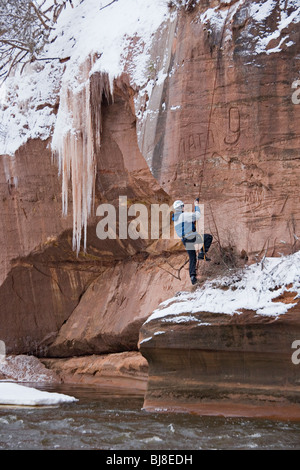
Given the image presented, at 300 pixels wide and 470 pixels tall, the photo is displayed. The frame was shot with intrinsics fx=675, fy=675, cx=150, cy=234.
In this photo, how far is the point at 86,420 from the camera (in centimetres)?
992

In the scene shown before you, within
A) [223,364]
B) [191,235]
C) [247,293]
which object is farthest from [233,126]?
[223,364]

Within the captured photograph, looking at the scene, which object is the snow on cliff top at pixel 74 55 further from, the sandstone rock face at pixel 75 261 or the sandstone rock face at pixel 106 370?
the sandstone rock face at pixel 106 370

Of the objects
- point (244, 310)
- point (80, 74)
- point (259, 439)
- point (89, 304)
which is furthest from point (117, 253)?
point (259, 439)

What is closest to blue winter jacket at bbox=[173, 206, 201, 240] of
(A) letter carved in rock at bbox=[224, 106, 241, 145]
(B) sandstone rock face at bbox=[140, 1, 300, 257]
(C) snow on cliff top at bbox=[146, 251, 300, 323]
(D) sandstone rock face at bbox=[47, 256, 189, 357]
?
(B) sandstone rock face at bbox=[140, 1, 300, 257]

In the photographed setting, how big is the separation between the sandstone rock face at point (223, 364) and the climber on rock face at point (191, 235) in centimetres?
144

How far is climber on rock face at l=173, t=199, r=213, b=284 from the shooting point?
1168 centimetres

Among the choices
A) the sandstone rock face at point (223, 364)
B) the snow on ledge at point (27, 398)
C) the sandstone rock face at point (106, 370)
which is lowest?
the sandstone rock face at point (106, 370)

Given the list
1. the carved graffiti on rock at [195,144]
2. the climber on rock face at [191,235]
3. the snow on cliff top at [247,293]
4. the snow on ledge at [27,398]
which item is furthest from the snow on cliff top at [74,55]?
the snow on ledge at [27,398]

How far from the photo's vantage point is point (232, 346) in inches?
397

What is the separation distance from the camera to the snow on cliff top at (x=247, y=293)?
996 cm

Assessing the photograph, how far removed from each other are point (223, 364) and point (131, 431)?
6.52ft

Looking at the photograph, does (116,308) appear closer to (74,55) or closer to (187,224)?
(187,224)

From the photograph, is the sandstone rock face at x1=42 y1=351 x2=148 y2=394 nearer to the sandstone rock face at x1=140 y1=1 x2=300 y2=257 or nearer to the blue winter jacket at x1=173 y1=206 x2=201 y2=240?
the blue winter jacket at x1=173 y1=206 x2=201 y2=240

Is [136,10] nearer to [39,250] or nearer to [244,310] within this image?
A: [39,250]
